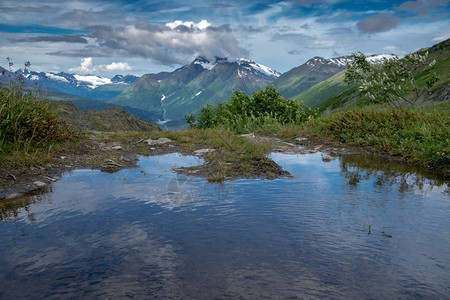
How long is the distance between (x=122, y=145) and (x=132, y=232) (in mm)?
8693

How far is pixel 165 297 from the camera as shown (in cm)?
337

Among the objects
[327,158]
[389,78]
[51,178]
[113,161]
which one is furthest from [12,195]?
[389,78]

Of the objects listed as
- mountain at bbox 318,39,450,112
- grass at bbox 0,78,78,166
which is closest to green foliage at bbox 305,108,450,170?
grass at bbox 0,78,78,166

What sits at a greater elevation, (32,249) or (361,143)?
(361,143)

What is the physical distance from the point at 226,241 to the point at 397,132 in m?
11.2

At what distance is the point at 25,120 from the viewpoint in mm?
10117

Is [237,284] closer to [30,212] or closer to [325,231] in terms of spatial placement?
[325,231]

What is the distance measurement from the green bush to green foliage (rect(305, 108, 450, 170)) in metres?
11.8

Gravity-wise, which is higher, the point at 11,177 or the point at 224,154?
the point at 224,154

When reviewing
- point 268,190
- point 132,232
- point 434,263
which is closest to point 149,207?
point 132,232

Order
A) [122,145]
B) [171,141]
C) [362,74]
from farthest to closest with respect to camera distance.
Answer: [362,74], [171,141], [122,145]

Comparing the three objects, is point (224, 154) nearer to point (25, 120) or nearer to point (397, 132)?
point (25, 120)

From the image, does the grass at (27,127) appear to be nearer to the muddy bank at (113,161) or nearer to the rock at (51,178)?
the muddy bank at (113,161)

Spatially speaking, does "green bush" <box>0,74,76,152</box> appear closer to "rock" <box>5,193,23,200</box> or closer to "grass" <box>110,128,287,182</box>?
"rock" <box>5,193,23,200</box>
